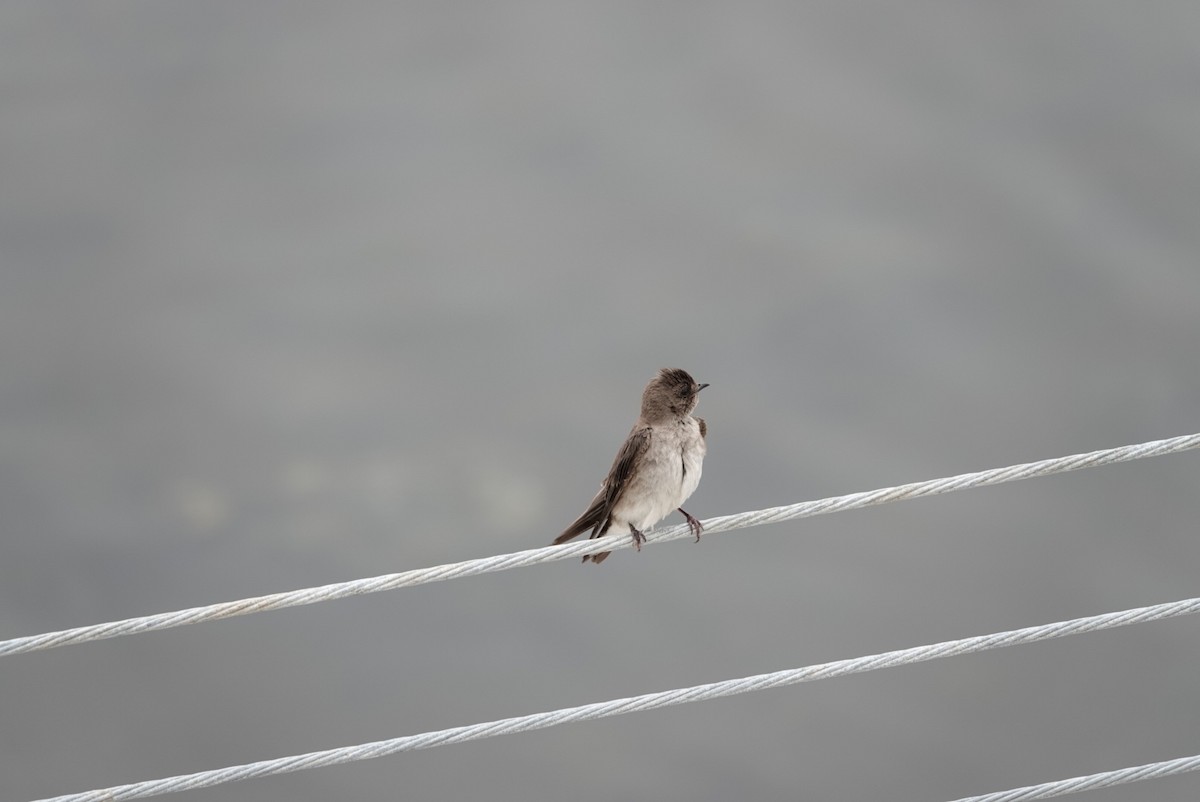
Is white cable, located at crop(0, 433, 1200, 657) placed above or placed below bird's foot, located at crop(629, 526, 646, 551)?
below

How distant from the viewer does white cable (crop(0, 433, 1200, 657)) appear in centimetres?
225

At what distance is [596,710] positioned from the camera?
2277mm

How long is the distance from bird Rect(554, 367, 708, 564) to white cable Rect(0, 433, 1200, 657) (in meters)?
0.86

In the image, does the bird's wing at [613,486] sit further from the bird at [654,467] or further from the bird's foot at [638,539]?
the bird's foot at [638,539]

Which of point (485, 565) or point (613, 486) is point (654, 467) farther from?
point (485, 565)

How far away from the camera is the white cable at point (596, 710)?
2.21m

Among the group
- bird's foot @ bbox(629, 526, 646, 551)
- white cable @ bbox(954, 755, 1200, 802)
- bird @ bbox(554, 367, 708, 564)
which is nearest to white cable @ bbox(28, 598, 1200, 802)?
white cable @ bbox(954, 755, 1200, 802)

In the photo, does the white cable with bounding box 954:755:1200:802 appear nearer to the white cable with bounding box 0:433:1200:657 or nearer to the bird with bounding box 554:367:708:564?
the white cable with bounding box 0:433:1200:657

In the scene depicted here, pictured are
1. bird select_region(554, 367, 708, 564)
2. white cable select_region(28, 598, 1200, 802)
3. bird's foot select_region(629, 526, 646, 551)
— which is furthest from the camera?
bird select_region(554, 367, 708, 564)

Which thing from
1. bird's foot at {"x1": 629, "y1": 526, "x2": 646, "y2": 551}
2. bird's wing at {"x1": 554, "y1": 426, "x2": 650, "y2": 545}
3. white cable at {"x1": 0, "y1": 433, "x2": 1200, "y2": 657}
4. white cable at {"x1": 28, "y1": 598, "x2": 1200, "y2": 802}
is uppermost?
bird's wing at {"x1": 554, "y1": 426, "x2": 650, "y2": 545}

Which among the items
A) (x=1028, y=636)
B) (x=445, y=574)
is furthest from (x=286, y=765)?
(x=1028, y=636)

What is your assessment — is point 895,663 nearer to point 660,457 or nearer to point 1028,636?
point 1028,636

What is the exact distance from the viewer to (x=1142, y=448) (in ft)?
7.88

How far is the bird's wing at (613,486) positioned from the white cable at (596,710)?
3.73 feet
